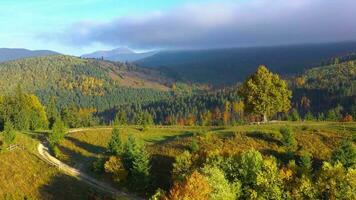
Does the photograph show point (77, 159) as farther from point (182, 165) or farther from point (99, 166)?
point (182, 165)

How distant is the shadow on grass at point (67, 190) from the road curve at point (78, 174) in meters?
1.71

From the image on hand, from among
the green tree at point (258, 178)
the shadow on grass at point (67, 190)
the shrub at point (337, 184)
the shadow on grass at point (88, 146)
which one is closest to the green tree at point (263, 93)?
the shadow on grass at point (88, 146)

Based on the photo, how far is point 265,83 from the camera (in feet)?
355

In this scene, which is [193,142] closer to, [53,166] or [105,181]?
[105,181]

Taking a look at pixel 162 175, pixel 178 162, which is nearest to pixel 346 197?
pixel 178 162

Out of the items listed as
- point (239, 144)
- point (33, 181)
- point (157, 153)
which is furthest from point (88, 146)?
point (239, 144)

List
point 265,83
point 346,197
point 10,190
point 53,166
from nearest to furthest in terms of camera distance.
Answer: point 346,197, point 10,190, point 53,166, point 265,83

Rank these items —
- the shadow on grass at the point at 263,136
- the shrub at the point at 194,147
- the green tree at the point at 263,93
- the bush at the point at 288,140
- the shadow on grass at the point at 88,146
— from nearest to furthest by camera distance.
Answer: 1. the bush at the point at 288,140
2. the shrub at the point at 194,147
3. the shadow on grass at the point at 263,136
4. the shadow on grass at the point at 88,146
5. the green tree at the point at 263,93

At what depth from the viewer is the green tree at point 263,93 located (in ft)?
354

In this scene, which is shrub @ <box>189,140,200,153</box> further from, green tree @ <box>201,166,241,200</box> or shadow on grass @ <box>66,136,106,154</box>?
shadow on grass @ <box>66,136,106,154</box>

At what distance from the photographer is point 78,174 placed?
87188 mm

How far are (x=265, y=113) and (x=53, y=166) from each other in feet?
170

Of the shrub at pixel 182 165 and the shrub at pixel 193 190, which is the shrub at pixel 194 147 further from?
the shrub at pixel 193 190

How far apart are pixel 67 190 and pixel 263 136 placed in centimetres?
3847
